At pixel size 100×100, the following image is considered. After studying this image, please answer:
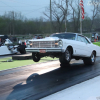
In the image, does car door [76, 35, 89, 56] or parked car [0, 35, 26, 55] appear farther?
parked car [0, 35, 26, 55]

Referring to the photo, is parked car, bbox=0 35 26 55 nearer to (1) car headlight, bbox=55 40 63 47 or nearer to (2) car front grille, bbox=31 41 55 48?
(2) car front grille, bbox=31 41 55 48

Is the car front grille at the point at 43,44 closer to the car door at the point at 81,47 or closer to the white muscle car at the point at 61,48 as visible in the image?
the white muscle car at the point at 61,48

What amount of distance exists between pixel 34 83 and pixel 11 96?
1.47 m

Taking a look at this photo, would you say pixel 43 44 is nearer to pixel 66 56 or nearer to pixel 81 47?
pixel 66 56

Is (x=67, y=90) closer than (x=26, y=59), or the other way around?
(x=67, y=90)

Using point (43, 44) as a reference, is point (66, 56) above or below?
below

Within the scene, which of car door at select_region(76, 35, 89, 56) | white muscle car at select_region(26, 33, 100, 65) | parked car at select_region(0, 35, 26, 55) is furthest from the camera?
parked car at select_region(0, 35, 26, 55)

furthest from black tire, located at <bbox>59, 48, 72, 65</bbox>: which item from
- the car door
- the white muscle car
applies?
the car door

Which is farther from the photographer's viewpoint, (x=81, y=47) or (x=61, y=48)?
(x=81, y=47)

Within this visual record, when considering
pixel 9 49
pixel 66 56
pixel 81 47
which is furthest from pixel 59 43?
pixel 9 49

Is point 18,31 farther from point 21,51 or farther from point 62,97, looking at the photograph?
point 62,97

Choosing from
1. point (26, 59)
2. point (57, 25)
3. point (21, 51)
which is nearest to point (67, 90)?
point (26, 59)

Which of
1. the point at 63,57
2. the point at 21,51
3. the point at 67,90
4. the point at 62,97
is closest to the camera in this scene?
the point at 62,97

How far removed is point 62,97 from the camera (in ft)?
15.8
